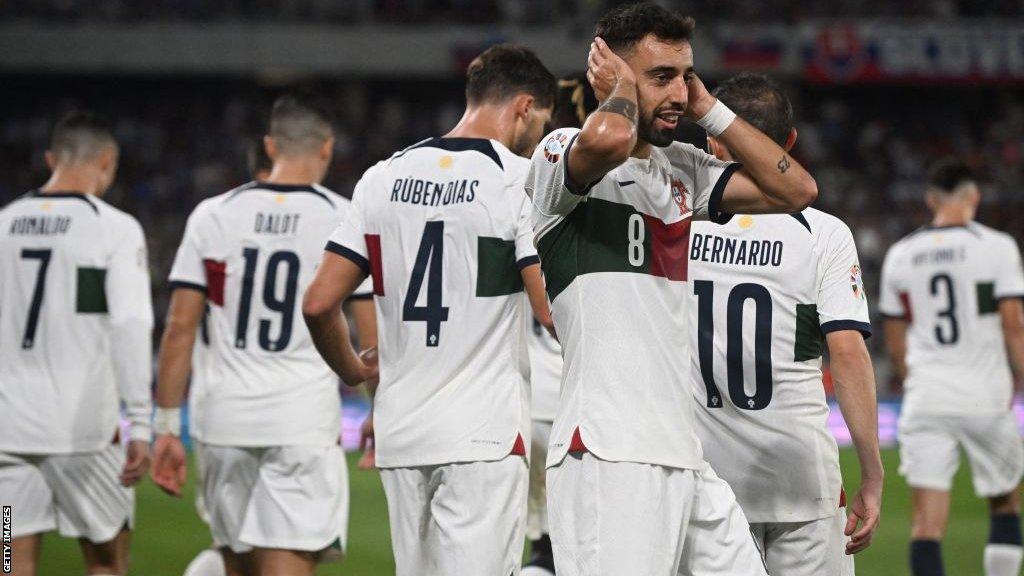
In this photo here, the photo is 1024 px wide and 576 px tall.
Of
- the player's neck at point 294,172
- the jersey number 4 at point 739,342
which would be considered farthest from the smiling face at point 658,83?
the player's neck at point 294,172

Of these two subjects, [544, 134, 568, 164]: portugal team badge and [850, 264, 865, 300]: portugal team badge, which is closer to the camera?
[544, 134, 568, 164]: portugal team badge

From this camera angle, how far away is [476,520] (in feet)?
14.4

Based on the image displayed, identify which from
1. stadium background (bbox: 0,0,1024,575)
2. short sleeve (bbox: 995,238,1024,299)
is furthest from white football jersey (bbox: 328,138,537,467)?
stadium background (bbox: 0,0,1024,575)

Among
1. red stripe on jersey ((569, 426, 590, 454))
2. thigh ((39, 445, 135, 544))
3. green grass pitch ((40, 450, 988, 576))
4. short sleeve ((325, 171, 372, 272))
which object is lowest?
green grass pitch ((40, 450, 988, 576))

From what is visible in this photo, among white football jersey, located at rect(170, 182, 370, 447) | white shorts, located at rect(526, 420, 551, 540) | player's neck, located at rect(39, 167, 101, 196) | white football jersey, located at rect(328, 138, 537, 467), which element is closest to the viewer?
white football jersey, located at rect(328, 138, 537, 467)

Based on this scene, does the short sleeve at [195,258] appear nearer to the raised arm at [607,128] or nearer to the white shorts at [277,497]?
the white shorts at [277,497]

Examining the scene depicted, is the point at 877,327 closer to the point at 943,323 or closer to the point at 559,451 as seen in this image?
the point at 943,323

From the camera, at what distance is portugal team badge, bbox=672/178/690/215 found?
3.66 m

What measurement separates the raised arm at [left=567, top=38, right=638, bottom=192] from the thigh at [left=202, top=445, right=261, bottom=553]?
3.01 metres

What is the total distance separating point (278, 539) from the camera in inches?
224

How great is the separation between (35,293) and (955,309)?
18.2ft

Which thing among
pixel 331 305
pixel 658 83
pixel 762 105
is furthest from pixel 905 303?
pixel 658 83

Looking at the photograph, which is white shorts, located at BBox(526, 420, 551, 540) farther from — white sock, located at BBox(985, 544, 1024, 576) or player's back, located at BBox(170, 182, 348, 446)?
white sock, located at BBox(985, 544, 1024, 576)

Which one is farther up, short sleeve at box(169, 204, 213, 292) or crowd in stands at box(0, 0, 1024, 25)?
crowd in stands at box(0, 0, 1024, 25)
